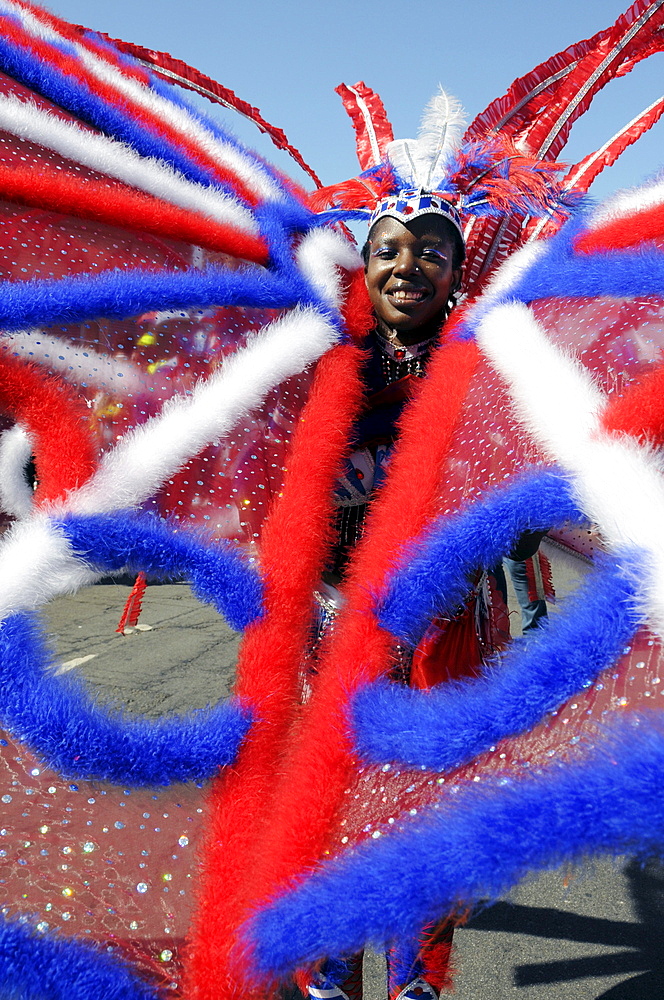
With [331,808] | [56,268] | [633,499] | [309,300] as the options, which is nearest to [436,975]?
[331,808]

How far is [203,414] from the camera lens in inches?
42.8

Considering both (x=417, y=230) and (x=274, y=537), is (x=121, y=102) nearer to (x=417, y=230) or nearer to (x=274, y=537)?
(x=417, y=230)

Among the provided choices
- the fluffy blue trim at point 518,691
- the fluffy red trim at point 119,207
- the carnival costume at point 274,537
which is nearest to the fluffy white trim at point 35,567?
the carnival costume at point 274,537

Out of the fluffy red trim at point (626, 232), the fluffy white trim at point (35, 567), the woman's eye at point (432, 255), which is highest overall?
the woman's eye at point (432, 255)

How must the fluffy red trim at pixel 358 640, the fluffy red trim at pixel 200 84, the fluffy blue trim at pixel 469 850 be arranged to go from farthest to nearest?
the fluffy red trim at pixel 200 84, the fluffy red trim at pixel 358 640, the fluffy blue trim at pixel 469 850

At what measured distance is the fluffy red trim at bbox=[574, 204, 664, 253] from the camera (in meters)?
1.03

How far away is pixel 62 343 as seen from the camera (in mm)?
1041

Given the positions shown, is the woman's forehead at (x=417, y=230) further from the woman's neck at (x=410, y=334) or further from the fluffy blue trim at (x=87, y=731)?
the fluffy blue trim at (x=87, y=731)

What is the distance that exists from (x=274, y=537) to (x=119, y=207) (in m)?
0.64

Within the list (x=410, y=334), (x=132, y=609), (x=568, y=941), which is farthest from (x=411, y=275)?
(x=132, y=609)

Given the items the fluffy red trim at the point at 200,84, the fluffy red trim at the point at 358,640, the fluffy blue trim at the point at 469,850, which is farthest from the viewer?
the fluffy red trim at the point at 200,84

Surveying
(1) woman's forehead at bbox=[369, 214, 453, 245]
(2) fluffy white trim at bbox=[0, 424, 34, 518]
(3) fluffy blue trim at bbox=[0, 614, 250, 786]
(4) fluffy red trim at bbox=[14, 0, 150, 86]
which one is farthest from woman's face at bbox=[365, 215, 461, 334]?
(3) fluffy blue trim at bbox=[0, 614, 250, 786]

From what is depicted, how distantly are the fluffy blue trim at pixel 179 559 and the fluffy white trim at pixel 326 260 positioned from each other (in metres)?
0.58

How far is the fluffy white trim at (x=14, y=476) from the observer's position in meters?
1.10
